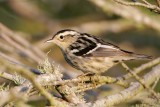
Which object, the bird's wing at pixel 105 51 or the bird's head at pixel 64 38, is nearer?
the bird's wing at pixel 105 51

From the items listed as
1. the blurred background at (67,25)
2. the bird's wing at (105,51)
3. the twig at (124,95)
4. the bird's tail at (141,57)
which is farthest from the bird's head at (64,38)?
the blurred background at (67,25)

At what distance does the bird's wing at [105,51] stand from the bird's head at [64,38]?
0.76m

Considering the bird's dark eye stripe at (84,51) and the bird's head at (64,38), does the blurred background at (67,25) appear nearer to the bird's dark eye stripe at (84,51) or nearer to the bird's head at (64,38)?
the bird's head at (64,38)

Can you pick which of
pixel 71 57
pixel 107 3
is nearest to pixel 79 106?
pixel 71 57

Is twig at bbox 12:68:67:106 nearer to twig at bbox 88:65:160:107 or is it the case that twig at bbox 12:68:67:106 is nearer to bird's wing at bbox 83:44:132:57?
twig at bbox 88:65:160:107

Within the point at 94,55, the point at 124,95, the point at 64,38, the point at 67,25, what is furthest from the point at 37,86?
the point at 67,25

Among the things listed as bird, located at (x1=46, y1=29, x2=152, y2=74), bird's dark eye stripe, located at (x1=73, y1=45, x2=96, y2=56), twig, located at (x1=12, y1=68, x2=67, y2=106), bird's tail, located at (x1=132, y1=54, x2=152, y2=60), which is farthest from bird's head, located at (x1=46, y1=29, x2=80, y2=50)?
twig, located at (x1=12, y1=68, x2=67, y2=106)

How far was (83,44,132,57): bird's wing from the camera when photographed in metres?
5.33

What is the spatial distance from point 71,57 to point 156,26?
3229 millimetres

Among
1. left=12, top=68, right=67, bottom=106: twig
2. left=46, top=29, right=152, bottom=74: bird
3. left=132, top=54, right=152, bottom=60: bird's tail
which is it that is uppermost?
left=46, top=29, right=152, bottom=74: bird

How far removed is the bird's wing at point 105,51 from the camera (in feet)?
17.5

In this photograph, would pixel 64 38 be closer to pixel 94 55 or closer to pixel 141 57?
pixel 94 55

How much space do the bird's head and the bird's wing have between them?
2.48ft

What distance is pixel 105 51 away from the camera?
5465 millimetres
